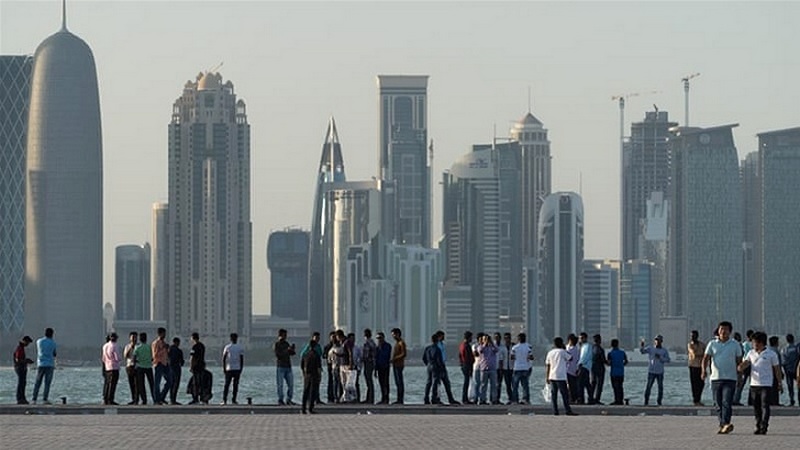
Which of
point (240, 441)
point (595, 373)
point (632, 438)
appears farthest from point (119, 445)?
point (595, 373)

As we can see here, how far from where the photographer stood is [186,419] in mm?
43531

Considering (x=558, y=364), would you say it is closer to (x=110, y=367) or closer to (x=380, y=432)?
(x=380, y=432)

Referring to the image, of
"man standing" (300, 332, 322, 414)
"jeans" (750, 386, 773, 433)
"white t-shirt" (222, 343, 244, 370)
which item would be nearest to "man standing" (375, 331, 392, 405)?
"white t-shirt" (222, 343, 244, 370)

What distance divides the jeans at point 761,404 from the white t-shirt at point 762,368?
0.09 meters

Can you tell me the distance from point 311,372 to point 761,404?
11759 mm

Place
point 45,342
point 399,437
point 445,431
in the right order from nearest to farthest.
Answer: point 399,437 < point 445,431 < point 45,342

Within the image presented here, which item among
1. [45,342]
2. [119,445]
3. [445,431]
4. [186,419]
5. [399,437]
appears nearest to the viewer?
[119,445]

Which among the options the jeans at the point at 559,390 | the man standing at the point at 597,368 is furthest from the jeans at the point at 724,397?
the man standing at the point at 597,368

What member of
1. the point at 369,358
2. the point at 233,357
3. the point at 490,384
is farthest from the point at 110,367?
the point at 490,384

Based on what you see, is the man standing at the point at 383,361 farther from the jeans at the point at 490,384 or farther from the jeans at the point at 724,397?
the jeans at the point at 724,397

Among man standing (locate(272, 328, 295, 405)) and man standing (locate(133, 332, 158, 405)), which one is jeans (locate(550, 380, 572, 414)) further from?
man standing (locate(133, 332, 158, 405))

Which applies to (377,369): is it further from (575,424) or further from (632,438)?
(632,438)

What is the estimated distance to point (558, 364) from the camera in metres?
44.2

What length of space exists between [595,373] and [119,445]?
19.2 metres
